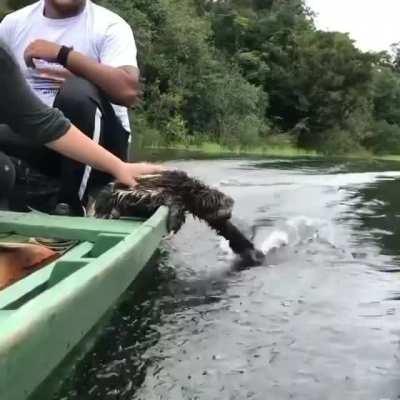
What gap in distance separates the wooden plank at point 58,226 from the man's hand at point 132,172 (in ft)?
0.55

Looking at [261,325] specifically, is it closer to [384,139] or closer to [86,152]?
[86,152]

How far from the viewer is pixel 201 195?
3461 mm

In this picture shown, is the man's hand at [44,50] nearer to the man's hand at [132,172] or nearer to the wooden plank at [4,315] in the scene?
the man's hand at [132,172]

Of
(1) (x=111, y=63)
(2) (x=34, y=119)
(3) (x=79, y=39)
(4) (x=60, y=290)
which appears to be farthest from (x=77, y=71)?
(4) (x=60, y=290)

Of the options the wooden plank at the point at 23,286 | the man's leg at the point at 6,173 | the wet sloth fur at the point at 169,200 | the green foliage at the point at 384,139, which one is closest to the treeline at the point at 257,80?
the green foliage at the point at 384,139

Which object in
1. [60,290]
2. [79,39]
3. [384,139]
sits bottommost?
[384,139]

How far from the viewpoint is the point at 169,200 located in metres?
3.23

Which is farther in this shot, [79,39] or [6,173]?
[79,39]

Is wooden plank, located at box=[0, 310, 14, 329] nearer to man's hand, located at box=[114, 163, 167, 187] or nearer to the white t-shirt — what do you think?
man's hand, located at box=[114, 163, 167, 187]

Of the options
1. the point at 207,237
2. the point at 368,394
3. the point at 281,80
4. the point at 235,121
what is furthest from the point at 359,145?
the point at 368,394

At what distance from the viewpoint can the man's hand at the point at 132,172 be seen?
279 cm

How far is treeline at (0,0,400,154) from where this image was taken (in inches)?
1045

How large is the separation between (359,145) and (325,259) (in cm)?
3472

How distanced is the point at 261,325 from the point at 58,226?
78 centimetres
